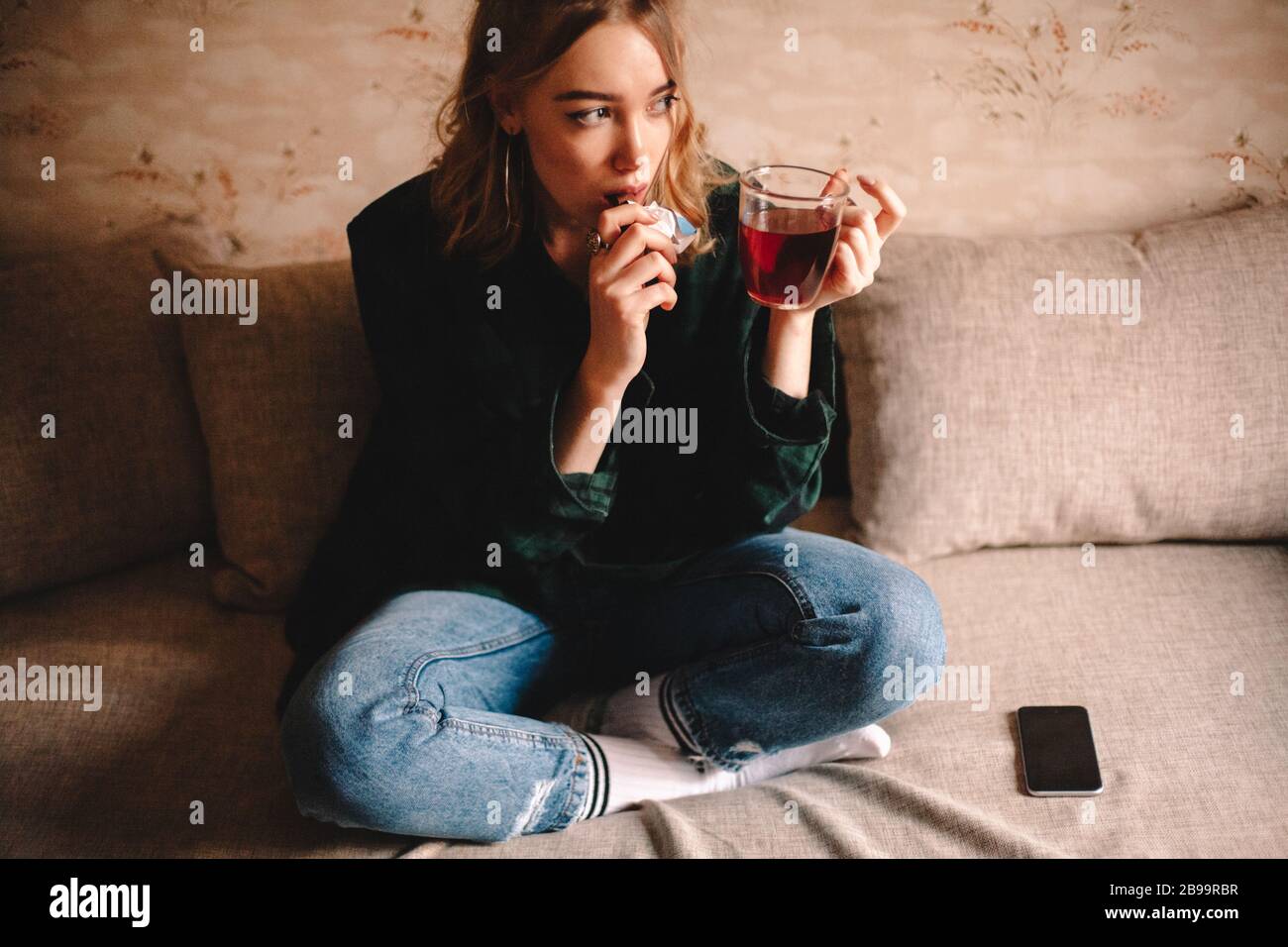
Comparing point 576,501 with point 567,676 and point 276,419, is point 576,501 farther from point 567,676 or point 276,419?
point 276,419

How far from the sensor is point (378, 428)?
1.33m

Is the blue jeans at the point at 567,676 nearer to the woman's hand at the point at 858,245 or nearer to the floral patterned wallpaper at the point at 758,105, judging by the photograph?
the woman's hand at the point at 858,245

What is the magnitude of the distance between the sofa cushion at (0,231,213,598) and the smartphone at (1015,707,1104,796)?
4.07 ft

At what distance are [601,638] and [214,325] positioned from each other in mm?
721

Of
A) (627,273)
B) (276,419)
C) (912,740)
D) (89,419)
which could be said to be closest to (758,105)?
(627,273)

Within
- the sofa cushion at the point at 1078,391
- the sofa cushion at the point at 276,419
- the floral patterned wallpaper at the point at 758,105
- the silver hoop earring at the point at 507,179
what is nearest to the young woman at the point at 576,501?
the silver hoop earring at the point at 507,179

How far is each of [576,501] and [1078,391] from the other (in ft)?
2.58

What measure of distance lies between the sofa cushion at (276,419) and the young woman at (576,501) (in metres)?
0.15

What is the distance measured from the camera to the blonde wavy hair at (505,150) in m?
1.08

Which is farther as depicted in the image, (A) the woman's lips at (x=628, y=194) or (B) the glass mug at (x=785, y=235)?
(A) the woman's lips at (x=628, y=194)

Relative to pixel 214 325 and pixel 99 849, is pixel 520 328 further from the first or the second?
pixel 99 849

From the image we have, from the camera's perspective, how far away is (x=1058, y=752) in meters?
1.20
